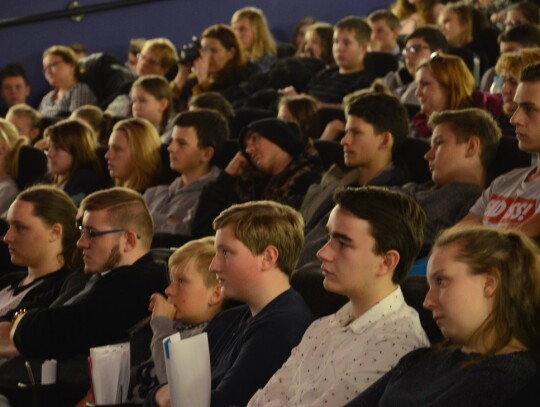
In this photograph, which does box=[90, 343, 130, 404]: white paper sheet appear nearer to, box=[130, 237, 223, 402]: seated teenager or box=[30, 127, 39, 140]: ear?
box=[130, 237, 223, 402]: seated teenager

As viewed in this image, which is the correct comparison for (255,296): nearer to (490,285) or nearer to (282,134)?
(490,285)

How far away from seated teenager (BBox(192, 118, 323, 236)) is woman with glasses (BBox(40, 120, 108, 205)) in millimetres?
788

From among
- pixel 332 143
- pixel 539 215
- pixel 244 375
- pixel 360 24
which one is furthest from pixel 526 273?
pixel 360 24

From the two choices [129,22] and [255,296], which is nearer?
[255,296]

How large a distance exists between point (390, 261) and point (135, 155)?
2647 millimetres

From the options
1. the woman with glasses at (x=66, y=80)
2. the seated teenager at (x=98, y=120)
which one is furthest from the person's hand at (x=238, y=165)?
the woman with glasses at (x=66, y=80)

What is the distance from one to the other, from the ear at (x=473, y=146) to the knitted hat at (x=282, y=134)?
100cm

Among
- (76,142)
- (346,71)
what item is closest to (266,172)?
(76,142)

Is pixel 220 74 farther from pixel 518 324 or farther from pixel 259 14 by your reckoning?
pixel 518 324

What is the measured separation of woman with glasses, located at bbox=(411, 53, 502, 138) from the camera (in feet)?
15.5

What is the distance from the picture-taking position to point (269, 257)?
2.90 meters

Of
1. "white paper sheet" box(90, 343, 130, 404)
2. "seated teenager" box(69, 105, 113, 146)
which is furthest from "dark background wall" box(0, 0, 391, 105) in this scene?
"white paper sheet" box(90, 343, 130, 404)

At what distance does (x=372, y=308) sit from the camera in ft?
8.38

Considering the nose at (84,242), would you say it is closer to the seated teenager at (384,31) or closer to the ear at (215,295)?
the ear at (215,295)
